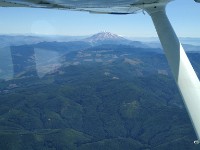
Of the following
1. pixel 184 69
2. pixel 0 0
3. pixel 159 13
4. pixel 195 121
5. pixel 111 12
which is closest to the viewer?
pixel 0 0

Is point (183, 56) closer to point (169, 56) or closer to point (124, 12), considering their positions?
point (169, 56)

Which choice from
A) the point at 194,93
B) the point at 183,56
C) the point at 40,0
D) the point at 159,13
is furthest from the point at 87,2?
the point at 194,93

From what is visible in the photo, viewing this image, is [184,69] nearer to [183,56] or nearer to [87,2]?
[183,56]

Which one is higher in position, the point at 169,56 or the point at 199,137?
the point at 169,56

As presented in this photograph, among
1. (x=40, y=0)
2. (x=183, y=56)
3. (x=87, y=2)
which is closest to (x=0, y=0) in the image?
(x=40, y=0)

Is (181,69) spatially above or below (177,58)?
below

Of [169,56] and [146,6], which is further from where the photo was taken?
[146,6]

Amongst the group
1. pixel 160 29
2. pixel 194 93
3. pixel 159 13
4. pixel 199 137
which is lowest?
pixel 199 137

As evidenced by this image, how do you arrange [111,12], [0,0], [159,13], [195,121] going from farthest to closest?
[111,12] < [159,13] < [195,121] < [0,0]
